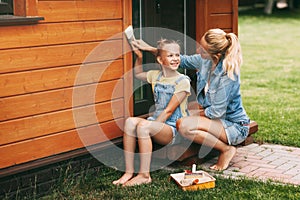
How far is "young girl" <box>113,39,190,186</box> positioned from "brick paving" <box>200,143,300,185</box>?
0.59m

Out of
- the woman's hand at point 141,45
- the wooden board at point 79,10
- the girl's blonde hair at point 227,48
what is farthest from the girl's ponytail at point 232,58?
the wooden board at point 79,10

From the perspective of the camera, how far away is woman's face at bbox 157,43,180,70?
5242mm

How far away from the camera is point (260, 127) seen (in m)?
7.07

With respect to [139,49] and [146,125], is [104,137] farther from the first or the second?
[139,49]

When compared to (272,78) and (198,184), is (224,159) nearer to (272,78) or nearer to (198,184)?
(198,184)

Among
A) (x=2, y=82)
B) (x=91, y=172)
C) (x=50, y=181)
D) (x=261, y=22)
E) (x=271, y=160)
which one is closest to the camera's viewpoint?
(x=2, y=82)

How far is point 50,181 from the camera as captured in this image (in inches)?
190

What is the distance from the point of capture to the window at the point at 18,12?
14.2ft

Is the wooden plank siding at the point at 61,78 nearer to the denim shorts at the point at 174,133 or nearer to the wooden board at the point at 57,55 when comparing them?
the wooden board at the point at 57,55

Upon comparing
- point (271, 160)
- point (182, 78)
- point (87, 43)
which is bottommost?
point (271, 160)

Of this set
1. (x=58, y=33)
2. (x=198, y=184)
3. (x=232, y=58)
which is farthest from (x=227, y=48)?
(x=58, y=33)

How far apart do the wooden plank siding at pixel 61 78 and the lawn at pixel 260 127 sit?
334 millimetres

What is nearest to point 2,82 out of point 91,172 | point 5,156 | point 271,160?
point 5,156

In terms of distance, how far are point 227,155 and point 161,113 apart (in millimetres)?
730
